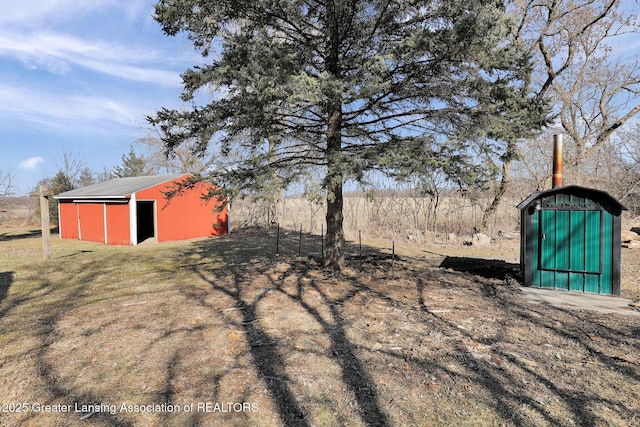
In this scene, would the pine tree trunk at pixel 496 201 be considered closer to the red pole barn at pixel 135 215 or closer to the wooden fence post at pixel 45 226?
the red pole barn at pixel 135 215

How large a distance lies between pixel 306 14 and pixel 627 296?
8.18 meters

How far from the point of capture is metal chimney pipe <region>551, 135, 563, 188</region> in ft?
22.7

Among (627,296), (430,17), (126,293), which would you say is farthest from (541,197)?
(126,293)

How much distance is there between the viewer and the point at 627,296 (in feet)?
20.2

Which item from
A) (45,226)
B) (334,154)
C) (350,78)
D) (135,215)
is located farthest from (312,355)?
(135,215)

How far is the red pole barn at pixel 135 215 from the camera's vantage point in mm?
14859

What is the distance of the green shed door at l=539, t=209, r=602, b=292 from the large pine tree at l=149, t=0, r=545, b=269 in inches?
79.7

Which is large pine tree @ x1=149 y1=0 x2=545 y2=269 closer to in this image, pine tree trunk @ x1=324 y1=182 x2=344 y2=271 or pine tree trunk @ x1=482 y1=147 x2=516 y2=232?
pine tree trunk @ x1=324 y1=182 x2=344 y2=271

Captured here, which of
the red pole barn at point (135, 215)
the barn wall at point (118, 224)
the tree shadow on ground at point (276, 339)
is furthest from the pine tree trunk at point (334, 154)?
the barn wall at point (118, 224)

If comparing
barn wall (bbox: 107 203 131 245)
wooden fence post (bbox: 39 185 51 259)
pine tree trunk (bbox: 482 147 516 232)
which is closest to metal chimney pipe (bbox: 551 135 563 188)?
pine tree trunk (bbox: 482 147 516 232)

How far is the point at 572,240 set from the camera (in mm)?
6383

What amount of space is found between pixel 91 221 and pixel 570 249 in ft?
61.3

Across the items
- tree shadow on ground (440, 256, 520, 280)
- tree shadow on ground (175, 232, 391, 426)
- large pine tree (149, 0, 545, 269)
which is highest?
large pine tree (149, 0, 545, 269)

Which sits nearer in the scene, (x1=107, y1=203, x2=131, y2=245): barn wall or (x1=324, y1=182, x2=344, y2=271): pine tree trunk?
(x1=324, y1=182, x2=344, y2=271): pine tree trunk
